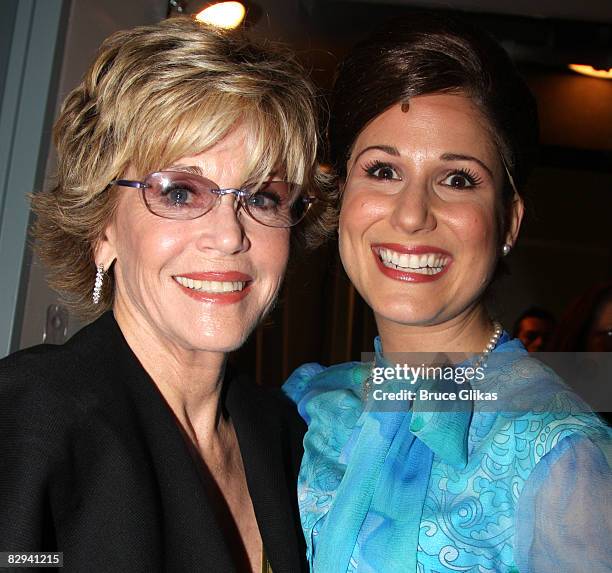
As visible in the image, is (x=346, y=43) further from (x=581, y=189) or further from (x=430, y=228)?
(x=581, y=189)

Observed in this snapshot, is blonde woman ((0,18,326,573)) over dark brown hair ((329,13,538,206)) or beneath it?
beneath

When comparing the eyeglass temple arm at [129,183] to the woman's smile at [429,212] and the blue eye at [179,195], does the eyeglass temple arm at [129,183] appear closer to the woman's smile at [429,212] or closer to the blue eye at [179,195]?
the blue eye at [179,195]

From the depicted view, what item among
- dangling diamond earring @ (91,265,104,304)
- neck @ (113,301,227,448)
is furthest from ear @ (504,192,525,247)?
dangling diamond earring @ (91,265,104,304)

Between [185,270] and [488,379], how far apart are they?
2.13ft

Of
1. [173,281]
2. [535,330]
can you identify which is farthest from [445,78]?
[535,330]

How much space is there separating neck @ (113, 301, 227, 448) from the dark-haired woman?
10.5 inches

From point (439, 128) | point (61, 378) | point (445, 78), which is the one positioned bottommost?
point (61, 378)

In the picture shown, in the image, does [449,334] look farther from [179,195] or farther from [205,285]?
[179,195]

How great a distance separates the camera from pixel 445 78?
1.82m

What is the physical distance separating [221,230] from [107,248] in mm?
304

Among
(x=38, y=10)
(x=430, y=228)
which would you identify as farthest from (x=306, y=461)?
(x=38, y=10)

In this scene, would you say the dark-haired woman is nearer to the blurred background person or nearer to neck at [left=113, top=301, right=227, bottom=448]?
neck at [left=113, top=301, right=227, bottom=448]

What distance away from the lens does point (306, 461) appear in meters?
1.96

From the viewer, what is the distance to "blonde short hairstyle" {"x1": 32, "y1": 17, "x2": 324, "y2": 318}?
68.6 inches
